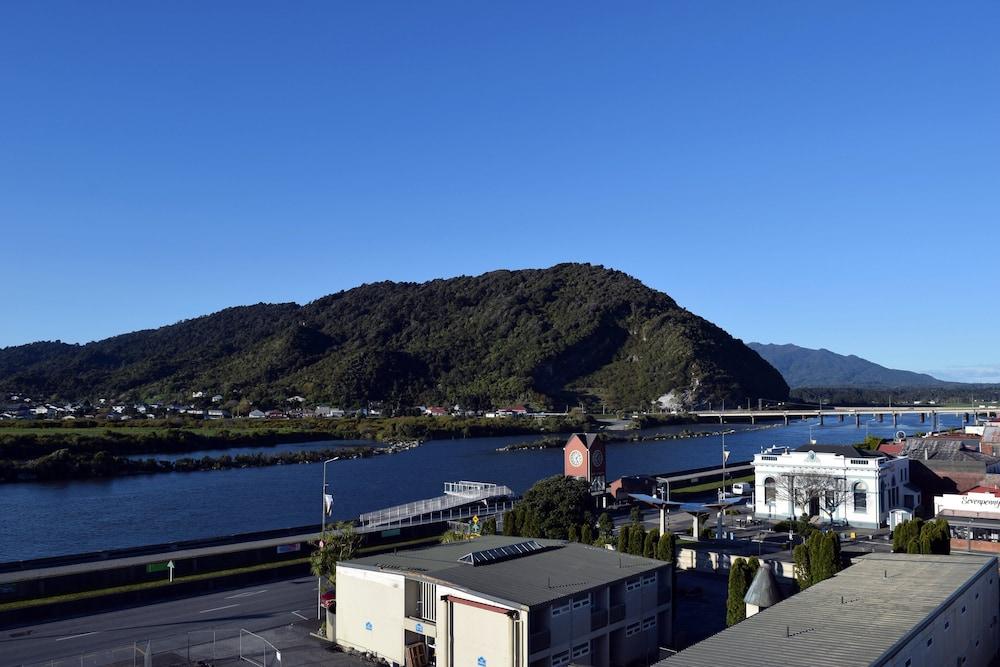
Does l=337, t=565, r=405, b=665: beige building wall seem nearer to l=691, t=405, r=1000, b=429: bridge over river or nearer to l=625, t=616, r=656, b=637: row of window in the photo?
l=625, t=616, r=656, b=637: row of window

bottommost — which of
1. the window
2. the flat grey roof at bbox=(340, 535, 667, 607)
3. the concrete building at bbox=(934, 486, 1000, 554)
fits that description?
the concrete building at bbox=(934, 486, 1000, 554)

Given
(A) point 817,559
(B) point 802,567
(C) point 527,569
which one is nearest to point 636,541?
(B) point 802,567

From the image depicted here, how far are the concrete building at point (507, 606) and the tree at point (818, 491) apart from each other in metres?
22.1

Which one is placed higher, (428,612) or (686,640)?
(428,612)

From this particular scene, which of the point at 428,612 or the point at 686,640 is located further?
the point at 686,640

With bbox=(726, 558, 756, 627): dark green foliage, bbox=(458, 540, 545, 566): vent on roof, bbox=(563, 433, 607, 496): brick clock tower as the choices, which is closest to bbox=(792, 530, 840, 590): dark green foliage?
bbox=(726, 558, 756, 627): dark green foliage

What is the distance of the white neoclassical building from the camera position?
42375 millimetres

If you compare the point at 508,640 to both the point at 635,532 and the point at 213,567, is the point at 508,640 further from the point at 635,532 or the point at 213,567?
the point at 213,567

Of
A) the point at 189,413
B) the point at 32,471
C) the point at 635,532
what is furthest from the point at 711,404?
the point at 635,532

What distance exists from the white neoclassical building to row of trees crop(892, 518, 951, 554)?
1259 centimetres

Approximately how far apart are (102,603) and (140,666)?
24.9 ft

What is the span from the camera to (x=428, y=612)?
21.7 m

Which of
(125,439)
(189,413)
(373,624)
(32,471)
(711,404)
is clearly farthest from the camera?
(711,404)

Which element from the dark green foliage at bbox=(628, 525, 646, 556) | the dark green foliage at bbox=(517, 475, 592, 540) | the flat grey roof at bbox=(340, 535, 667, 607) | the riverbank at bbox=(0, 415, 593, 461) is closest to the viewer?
the flat grey roof at bbox=(340, 535, 667, 607)
